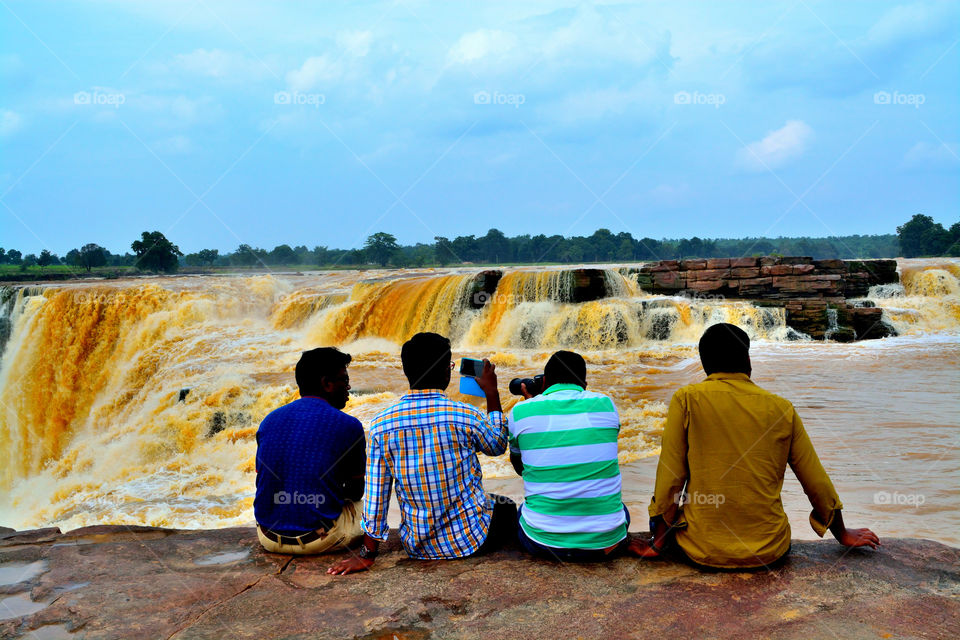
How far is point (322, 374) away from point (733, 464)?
5.24 ft

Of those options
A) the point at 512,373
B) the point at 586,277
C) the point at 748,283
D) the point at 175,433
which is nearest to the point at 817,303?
the point at 748,283

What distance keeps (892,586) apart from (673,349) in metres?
11.7

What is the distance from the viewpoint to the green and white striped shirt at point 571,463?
2.52 m

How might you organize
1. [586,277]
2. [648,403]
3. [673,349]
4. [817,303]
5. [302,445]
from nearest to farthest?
[302,445] → [648,403] → [673,349] → [817,303] → [586,277]

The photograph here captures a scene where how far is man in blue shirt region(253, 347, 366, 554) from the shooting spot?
2.72m

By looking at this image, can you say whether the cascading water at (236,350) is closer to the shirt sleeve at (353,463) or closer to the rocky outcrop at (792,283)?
the rocky outcrop at (792,283)

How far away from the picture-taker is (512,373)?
41.0ft

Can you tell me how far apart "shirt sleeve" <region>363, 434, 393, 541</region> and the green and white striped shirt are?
1.65 feet

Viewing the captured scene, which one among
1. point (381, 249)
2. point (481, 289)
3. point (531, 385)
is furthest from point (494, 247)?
point (531, 385)

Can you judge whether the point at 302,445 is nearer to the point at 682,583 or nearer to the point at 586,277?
the point at 682,583

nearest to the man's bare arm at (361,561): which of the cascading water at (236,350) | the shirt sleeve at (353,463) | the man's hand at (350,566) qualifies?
the man's hand at (350,566)

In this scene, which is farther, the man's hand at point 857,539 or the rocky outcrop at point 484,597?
the man's hand at point 857,539

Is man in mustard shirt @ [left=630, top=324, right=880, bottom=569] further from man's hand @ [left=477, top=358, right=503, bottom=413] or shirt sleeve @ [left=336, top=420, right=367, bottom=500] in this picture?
shirt sleeve @ [left=336, top=420, right=367, bottom=500]

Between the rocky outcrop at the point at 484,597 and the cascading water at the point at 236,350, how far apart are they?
16.7ft
